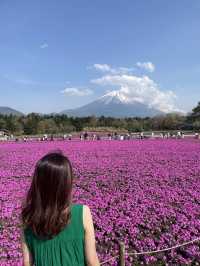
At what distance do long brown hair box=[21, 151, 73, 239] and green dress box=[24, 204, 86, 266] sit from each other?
0.05 meters

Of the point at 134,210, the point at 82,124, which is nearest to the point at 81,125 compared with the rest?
the point at 82,124

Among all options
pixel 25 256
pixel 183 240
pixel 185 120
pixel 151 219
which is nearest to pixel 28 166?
pixel 151 219

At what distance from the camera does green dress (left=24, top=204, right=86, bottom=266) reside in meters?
3.25

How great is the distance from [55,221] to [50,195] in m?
0.21

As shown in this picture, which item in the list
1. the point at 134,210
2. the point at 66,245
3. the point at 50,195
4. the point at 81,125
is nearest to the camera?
the point at 50,195

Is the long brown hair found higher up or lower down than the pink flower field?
higher up

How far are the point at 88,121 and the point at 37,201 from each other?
114401 millimetres

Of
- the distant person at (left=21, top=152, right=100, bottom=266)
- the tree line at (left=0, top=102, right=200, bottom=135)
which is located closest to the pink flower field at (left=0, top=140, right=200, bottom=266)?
the distant person at (left=21, top=152, right=100, bottom=266)

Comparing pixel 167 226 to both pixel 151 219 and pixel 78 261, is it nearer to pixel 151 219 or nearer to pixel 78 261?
pixel 151 219

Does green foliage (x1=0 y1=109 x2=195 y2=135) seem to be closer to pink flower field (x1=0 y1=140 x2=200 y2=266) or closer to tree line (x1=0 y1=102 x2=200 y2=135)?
tree line (x1=0 y1=102 x2=200 y2=135)

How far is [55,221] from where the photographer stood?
3.19m

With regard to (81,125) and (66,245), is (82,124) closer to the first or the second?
(81,125)

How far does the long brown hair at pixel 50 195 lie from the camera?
3127mm

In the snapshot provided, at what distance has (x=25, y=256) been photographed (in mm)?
3418
